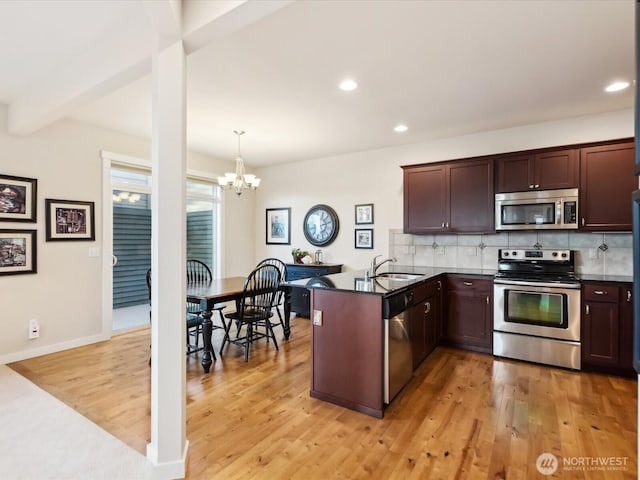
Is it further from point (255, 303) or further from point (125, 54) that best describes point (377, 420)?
point (125, 54)

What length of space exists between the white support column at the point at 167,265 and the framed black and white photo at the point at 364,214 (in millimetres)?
3600

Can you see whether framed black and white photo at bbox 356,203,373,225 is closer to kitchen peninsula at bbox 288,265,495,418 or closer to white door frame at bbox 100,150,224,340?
kitchen peninsula at bbox 288,265,495,418

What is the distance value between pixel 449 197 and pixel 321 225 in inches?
85.7

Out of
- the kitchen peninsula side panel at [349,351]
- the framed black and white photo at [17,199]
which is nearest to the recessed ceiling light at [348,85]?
the kitchen peninsula side panel at [349,351]

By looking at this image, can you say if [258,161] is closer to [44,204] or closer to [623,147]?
[44,204]

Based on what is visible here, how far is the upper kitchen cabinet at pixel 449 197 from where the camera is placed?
392 cm

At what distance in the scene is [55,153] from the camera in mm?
3768

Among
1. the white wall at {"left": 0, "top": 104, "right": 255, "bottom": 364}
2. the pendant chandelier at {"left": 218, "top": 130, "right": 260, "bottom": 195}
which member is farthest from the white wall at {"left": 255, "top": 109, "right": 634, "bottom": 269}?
the white wall at {"left": 0, "top": 104, "right": 255, "bottom": 364}

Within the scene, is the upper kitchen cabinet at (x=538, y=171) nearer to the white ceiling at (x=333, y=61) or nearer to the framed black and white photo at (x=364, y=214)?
the white ceiling at (x=333, y=61)

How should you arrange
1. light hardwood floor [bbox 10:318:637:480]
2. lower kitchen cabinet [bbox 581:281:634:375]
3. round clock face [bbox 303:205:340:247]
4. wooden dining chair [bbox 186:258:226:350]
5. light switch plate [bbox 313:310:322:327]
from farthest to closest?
round clock face [bbox 303:205:340:247]
wooden dining chair [bbox 186:258:226:350]
lower kitchen cabinet [bbox 581:281:634:375]
light switch plate [bbox 313:310:322:327]
light hardwood floor [bbox 10:318:637:480]

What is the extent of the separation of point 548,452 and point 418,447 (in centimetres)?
77

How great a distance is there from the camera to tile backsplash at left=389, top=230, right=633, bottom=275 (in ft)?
11.5

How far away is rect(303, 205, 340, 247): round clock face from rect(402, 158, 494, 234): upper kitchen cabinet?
137 centimetres

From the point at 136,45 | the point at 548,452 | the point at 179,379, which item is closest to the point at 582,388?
the point at 548,452
